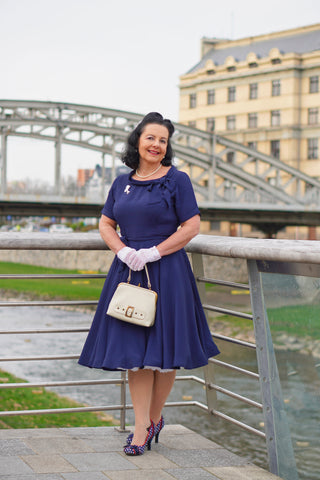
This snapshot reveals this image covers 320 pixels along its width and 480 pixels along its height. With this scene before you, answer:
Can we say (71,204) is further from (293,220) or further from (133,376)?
(133,376)

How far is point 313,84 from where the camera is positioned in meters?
46.9

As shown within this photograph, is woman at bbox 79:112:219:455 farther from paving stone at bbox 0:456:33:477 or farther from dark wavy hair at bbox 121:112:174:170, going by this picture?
paving stone at bbox 0:456:33:477

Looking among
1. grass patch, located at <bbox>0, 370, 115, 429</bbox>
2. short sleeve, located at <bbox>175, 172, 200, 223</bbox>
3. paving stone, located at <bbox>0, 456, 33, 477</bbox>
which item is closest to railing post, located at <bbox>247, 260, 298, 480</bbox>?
short sleeve, located at <bbox>175, 172, 200, 223</bbox>

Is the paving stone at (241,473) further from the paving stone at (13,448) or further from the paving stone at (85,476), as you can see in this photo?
the paving stone at (13,448)

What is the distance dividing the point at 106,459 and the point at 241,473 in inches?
23.1

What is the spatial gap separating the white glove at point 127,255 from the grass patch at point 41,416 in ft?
15.1

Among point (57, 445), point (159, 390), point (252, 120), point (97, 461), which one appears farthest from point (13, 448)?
point (252, 120)

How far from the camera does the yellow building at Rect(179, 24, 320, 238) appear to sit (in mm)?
46938

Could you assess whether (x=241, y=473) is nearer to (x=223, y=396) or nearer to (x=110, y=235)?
(x=110, y=235)

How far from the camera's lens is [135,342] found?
305 centimetres

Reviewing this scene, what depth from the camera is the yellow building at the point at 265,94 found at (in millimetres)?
46938

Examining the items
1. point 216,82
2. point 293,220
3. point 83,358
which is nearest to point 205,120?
point 216,82

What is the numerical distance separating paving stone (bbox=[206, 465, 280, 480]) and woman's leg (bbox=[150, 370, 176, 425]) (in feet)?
1.26

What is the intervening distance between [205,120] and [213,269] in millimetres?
24195
